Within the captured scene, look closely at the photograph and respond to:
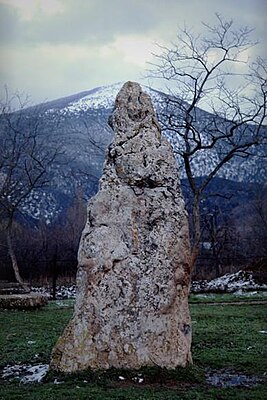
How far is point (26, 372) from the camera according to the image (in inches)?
259

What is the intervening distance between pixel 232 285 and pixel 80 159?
16644mm

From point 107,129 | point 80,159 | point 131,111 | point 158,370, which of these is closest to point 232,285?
point 107,129

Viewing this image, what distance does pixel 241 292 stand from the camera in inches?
767

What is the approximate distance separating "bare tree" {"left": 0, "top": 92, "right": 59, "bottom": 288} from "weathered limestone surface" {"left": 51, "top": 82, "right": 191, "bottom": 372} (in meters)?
14.4

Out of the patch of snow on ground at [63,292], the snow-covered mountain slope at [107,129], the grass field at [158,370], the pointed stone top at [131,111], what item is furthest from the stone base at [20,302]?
the snow-covered mountain slope at [107,129]

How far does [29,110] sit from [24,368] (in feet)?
66.6

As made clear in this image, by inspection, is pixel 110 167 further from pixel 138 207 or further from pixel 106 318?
pixel 106 318

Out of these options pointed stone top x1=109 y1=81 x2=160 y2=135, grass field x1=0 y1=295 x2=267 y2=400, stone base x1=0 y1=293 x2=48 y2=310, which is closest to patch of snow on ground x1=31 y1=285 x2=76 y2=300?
stone base x1=0 y1=293 x2=48 y2=310

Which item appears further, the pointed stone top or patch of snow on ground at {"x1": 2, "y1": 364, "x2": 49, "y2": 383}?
the pointed stone top

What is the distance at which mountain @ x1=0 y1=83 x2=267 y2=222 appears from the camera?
30750mm

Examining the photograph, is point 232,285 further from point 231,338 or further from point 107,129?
point 107,129

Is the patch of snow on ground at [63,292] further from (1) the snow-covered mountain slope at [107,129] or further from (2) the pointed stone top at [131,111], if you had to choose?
(2) the pointed stone top at [131,111]

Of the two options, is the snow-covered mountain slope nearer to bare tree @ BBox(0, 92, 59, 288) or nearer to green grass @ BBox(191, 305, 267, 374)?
bare tree @ BBox(0, 92, 59, 288)

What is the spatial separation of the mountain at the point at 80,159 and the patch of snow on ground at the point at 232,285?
301 inches
